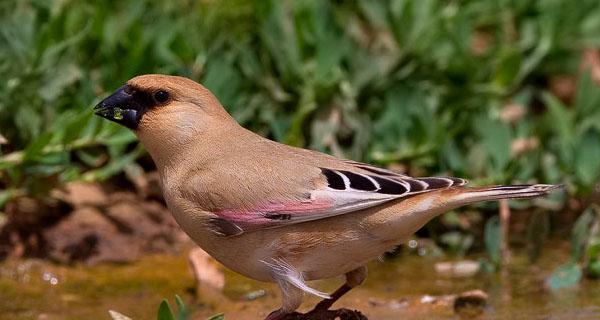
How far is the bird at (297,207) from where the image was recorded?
15.8ft

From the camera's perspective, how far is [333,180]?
4.95 m

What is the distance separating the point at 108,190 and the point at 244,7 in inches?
54.5

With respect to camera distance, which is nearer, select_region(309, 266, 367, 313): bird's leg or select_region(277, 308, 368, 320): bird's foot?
select_region(277, 308, 368, 320): bird's foot

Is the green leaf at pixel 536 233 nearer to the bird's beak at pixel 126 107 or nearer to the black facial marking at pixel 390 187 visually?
the black facial marking at pixel 390 187

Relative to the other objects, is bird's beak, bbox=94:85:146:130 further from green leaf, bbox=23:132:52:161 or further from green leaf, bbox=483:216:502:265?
green leaf, bbox=483:216:502:265

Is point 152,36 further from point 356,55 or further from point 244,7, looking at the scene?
point 356,55

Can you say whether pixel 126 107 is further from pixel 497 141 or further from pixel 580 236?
pixel 497 141

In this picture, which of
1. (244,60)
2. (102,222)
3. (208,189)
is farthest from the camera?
(244,60)

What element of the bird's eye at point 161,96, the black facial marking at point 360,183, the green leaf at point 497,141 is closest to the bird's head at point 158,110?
the bird's eye at point 161,96

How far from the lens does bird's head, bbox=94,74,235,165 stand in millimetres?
5184

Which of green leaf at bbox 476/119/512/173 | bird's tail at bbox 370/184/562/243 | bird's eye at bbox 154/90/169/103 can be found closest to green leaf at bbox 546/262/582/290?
green leaf at bbox 476/119/512/173

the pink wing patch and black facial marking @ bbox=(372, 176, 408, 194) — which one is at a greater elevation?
black facial marking @ bbox=(372, 176, 408, 194)

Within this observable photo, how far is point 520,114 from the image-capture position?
770 centimetres

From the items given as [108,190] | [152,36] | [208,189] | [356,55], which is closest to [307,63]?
[356,55]
